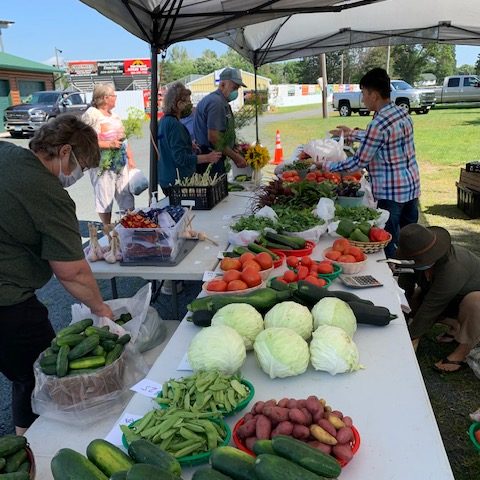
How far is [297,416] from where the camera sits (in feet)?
4.21

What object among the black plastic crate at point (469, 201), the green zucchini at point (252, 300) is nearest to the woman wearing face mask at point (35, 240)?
the green zucchini at point (252, 300)

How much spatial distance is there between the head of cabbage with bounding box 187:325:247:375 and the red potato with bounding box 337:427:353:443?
20.3 inches

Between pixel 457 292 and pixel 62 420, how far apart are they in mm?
2656

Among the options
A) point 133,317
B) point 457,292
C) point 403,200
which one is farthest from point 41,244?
point 403,200

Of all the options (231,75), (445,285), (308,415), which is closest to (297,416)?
(308,415)

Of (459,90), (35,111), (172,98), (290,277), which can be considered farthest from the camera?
(459,90)

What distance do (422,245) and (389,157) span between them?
53.9 inches

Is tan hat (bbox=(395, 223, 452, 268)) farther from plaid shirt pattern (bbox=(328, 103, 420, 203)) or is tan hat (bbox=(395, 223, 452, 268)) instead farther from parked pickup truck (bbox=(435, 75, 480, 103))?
parked pickup truck (bbox=(435, 75, 480, 103))

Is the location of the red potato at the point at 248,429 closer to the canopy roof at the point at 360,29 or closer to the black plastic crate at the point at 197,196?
the black plastic crate at the point at 197,196

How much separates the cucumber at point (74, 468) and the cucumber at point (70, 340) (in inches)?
30.4

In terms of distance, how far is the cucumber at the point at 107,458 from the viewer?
1.18m

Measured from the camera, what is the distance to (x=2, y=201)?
79.4 inches

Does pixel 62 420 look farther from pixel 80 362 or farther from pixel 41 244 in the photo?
pixel 41 244

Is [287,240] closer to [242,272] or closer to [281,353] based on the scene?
[242,272]
